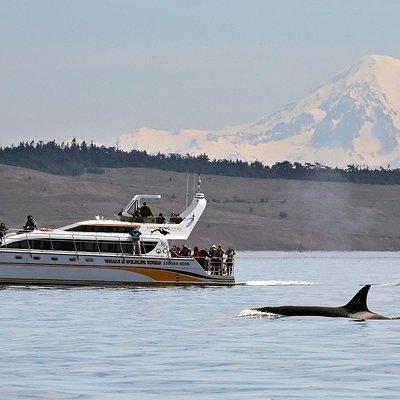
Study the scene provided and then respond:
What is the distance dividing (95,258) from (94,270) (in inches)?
24.7

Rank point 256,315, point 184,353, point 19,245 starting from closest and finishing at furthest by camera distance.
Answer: point 184,353, point 256,315, point 19,245

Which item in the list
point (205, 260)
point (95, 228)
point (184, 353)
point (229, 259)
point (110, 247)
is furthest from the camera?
point (229, 259)

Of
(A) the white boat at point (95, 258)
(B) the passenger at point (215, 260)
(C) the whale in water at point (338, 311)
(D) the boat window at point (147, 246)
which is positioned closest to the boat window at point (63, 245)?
(A) the white boat at point (95, 258)

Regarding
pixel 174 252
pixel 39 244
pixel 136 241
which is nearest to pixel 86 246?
pixel 39 244

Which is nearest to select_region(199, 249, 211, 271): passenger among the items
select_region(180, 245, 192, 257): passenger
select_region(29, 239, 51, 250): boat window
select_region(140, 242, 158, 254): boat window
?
select_region(180, 245, 192, 257): passenger

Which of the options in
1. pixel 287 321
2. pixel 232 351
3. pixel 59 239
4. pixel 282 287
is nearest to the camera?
pixel 232 351

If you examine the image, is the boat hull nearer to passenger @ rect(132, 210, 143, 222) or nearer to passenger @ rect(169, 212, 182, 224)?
passenger @ rect(132, 210, 143, 222)

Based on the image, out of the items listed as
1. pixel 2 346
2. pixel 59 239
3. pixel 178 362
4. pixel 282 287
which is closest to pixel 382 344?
pixel 178 362

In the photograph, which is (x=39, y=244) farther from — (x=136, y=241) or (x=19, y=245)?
(x=136, y=241)

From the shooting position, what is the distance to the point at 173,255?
261 feet

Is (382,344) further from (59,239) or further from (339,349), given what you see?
(59,239)

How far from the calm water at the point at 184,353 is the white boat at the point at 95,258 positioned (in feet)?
38.2

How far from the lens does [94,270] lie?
252 ft

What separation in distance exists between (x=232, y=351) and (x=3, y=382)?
29.5 feet
